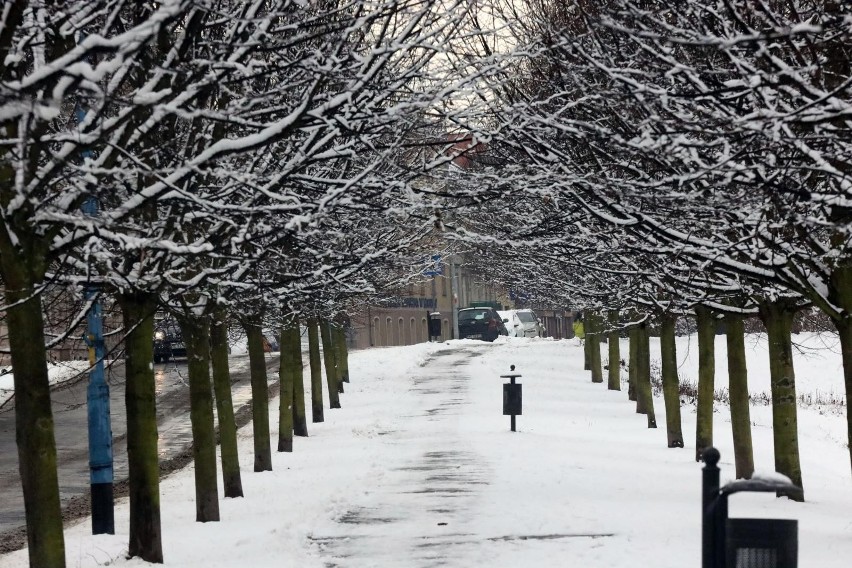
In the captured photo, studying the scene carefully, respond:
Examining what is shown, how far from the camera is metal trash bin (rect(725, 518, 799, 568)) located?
5.84 metres

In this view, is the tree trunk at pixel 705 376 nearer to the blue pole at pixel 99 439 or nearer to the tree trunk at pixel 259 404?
the tree trunk at pixel 259 404

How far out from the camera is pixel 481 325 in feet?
207

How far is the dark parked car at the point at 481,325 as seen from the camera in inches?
2480

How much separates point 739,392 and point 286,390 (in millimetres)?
8435

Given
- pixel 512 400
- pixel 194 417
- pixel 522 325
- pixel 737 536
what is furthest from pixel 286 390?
pixel 522 325

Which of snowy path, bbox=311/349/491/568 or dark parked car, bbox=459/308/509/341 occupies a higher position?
dark parked car, bbox=459/308/509/341

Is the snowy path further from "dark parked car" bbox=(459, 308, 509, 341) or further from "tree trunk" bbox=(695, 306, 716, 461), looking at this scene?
"dark parked car" bbox=(459, 308, 509, 341)

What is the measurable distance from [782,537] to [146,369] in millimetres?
6406

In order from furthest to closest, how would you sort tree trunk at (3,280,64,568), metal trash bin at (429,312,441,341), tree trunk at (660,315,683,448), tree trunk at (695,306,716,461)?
metal trash bin at (429,312,441,341) < tree trunk at (660,315,683,448) < tree trunk at (695,306,716,461) < tree trunk at (3,280,64,568)

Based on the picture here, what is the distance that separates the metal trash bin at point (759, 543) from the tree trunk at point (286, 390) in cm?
1518

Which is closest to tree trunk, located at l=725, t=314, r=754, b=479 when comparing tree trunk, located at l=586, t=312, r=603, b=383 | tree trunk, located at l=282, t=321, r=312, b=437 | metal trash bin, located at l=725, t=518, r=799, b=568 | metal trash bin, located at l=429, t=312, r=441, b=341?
tree trunk, located at l=282, t=321, r=312, b=437

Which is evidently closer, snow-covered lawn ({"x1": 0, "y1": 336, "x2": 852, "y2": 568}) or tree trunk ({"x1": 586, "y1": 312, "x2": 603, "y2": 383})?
snow-covered lawn ({"x1": 0, "y1": 336, "x2": 852, "y2": 568})

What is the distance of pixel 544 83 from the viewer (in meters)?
15.2

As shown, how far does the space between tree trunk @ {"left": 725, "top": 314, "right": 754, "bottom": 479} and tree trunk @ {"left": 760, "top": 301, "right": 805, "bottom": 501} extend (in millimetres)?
1545
